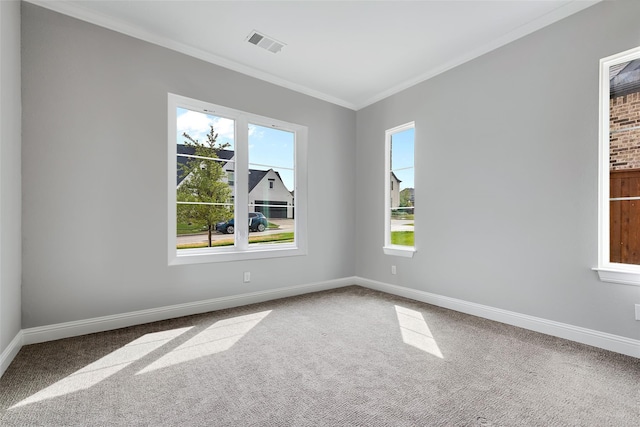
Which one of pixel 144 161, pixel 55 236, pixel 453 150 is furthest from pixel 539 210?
pixel 55 236

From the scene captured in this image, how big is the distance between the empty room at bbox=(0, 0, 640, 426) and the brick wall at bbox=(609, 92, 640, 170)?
1cm

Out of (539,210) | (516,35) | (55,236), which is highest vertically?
(516,35)

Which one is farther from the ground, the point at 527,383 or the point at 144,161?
the point at 144,161

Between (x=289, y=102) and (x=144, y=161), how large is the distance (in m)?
1.94

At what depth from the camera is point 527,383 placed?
6.14ft

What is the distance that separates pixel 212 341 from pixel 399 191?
290cm

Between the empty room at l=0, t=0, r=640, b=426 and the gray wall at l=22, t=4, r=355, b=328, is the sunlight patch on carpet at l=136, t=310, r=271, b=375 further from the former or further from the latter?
the gray wall at l=22, t=4, r=355, b=328

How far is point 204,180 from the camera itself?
338 cm

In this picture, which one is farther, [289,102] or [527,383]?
[289,102]

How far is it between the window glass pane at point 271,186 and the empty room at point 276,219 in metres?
0.04

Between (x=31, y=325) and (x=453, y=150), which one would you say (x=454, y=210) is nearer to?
(x=453, y=150)

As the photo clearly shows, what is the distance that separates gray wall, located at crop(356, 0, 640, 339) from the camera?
2398 millimetres

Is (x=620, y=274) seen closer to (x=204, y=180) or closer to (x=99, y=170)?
(x=204, y=180)

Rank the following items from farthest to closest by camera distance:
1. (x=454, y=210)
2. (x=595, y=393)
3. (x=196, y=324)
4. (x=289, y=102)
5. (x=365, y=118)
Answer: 1. (x=365, y=118)
2. (x=289, y=102)
3. (x=454, y=210)
4. (x=196, y=324)
5. (x=595, y=393)
